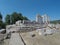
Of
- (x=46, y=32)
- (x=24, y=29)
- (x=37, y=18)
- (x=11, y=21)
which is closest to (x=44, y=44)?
(x=46, y=32)

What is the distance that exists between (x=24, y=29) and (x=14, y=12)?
3894 centimetres

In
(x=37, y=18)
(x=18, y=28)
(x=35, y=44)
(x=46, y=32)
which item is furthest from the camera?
(x=37, y=18)

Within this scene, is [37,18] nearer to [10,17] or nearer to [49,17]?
[49,17]

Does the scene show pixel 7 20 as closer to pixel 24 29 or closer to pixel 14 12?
pixel 14 12

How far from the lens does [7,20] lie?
51250 mm

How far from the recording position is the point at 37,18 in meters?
36.7

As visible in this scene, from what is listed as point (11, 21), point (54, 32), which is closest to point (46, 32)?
point (54, 32)

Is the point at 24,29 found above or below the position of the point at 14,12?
below

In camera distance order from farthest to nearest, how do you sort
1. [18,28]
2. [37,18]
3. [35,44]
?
[37,18] → [18,28] → [35,44]

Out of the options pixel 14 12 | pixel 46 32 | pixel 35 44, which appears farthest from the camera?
pixel 14 12

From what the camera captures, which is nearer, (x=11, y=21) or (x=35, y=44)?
(x=35, y=44)

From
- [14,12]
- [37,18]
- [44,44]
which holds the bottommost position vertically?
[44,44]

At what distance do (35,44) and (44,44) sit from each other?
647 millimetres

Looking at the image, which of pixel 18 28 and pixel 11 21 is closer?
pixel 18 28
